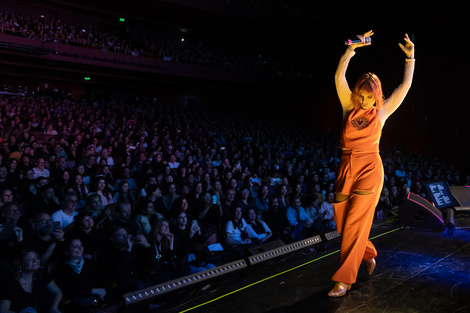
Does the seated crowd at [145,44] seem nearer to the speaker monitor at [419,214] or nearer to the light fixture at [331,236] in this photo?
the light fixture at [331,236]

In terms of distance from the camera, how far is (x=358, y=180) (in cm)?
A: 285

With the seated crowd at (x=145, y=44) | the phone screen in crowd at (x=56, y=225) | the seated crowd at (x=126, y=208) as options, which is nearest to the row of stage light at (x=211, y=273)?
the seated crowd at (x=126, y=208)

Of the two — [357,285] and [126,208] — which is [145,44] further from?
[357,285]

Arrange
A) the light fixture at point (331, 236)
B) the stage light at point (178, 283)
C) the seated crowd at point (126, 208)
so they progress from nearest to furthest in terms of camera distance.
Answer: the stage light at point (178, 283) → the seated crowd at point (126, 208) → the light fixture at point (331, 236)

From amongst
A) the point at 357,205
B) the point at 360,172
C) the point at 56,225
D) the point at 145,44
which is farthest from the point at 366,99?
the point at 145,44

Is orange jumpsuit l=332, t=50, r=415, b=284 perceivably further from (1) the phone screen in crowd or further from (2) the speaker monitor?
(1) the phone screen in crowd

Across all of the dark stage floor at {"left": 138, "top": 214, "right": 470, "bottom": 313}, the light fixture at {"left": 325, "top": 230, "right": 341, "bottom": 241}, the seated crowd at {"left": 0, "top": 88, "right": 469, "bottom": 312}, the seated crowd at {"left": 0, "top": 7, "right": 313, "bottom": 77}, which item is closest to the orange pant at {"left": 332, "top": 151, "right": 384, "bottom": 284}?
the dark stage floor at {"left": 138, "top": 214, "right": 470, "bottom": 313}

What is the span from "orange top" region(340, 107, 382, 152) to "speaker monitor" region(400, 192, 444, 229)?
2454mm

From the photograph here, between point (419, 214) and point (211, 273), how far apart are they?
3.08m

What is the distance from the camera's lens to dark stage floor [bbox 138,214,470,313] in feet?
8.85

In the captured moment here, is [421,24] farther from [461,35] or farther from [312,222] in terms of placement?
[312,222]

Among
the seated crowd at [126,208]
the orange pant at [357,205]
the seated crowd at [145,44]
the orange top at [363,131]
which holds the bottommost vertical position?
the seated crowd at [126,208]

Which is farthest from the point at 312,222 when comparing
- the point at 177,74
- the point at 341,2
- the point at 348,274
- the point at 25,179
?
the point at 341,2

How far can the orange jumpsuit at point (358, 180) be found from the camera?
2.82 metres
